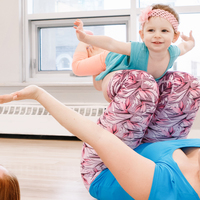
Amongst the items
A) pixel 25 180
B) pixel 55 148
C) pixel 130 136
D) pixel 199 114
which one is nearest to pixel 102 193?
pixel 130 136

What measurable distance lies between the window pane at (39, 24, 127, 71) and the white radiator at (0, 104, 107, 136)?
57 centimetres

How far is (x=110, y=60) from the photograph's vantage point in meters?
1.15

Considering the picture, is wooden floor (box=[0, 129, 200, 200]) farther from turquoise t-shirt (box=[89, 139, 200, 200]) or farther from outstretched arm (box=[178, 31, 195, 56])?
outstretched arm (box=[178, 31, 195, 56])

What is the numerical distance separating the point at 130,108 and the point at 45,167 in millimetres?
774

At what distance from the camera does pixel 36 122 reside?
2242 millimetres

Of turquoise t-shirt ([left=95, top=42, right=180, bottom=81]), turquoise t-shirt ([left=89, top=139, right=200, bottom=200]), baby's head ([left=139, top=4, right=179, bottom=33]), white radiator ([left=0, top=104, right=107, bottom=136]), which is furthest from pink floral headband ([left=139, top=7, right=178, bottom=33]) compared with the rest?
white radiator ([left=0, top=104, right=107, bottom=136])

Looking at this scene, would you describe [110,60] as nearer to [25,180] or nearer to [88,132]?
[88,132]

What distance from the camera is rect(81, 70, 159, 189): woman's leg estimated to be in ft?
3.04

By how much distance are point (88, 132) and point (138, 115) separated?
255 millimetres

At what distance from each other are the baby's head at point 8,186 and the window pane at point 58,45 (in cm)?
229

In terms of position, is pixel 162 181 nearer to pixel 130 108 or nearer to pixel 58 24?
pixel 130 108

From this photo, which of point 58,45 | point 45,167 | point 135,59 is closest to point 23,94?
point 135,59

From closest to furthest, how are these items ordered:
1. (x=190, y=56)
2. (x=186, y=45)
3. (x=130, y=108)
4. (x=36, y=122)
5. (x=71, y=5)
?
(x=130, y=108) < (x=186, y=45) < (x=36, y=122) < (x=190, y=56) < (x=71, y=5)

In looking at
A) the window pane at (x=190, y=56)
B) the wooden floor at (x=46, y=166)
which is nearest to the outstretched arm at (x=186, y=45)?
the wooden floor at (x=46, y=166)
